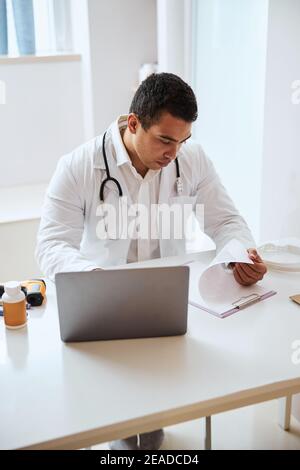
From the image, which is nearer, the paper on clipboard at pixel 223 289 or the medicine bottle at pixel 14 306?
the medicine bottle at pixel 14 306

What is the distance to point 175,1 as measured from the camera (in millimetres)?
2756

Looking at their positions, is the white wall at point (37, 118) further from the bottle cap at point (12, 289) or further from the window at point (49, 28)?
the bottle cap at point (12, 289)

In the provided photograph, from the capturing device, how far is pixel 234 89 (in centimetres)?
250

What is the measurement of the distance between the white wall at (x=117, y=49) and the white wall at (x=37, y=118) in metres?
0.24

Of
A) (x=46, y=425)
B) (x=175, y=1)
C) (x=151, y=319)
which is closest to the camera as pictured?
(x=46, y=425)

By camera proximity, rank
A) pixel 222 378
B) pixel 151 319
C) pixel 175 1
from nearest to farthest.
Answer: pixel 222 378 → pixel 151 319 → pixel 175 1

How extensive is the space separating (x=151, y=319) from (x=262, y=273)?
1.33 feet

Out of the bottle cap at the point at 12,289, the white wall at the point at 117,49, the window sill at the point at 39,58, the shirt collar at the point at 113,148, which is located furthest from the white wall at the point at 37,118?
the bottle cap at the point at 12,289

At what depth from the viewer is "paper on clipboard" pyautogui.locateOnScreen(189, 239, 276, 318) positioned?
1403 millimetres

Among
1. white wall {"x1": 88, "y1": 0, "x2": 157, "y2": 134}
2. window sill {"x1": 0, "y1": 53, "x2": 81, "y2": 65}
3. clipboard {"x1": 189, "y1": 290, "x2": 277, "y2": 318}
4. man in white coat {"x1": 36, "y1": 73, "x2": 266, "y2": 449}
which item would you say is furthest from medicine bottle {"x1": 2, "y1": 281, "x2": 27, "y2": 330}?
window sill {"x1": 0, "y1": 53, "x2": 81, "y2": 65}

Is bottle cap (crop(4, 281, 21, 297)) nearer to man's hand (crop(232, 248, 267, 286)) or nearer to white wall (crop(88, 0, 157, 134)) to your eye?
man's hand (crop(232, 248, 267, 286))

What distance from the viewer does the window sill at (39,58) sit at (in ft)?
9.86
